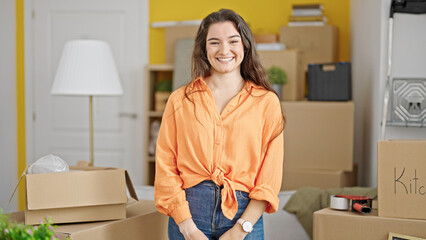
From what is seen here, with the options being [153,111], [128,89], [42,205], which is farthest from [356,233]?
[128,89]

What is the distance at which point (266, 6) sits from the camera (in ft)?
15.4

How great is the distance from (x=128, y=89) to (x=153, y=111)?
38 cm

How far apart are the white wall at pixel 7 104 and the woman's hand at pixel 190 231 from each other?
3.38 meters

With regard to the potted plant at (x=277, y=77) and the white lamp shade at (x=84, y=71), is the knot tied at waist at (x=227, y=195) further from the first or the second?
the potted plant at (x=277, y=77)

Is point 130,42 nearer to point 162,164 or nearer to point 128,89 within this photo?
point 128,89

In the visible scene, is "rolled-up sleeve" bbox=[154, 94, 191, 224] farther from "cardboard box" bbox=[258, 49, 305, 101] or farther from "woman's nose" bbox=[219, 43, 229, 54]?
"cardboard box" bbox=[258, 49, 305, 101]

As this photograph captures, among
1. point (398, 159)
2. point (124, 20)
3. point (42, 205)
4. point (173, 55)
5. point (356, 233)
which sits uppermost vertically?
point (124, 20)

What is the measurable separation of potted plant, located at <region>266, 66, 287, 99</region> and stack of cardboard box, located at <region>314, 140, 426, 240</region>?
1.93 meters

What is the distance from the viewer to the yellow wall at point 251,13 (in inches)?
180

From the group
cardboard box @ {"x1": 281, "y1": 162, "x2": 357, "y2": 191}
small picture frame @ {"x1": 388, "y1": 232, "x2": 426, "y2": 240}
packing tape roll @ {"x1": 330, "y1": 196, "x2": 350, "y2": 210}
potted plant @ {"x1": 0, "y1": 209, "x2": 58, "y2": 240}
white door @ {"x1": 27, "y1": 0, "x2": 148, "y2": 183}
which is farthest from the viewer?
white door @ {"x1": 27, "y1": 0, "x2": 148, "y2": 183}

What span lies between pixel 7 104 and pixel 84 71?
2.14m

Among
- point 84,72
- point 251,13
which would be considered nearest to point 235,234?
point 84,72

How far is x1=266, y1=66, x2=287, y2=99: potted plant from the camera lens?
3844mm

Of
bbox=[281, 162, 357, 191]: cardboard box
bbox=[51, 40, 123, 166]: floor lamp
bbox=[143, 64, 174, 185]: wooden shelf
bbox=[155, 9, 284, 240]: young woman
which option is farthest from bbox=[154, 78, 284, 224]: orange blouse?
bbox=[143, 64, 174, 185]: wooden shelf
